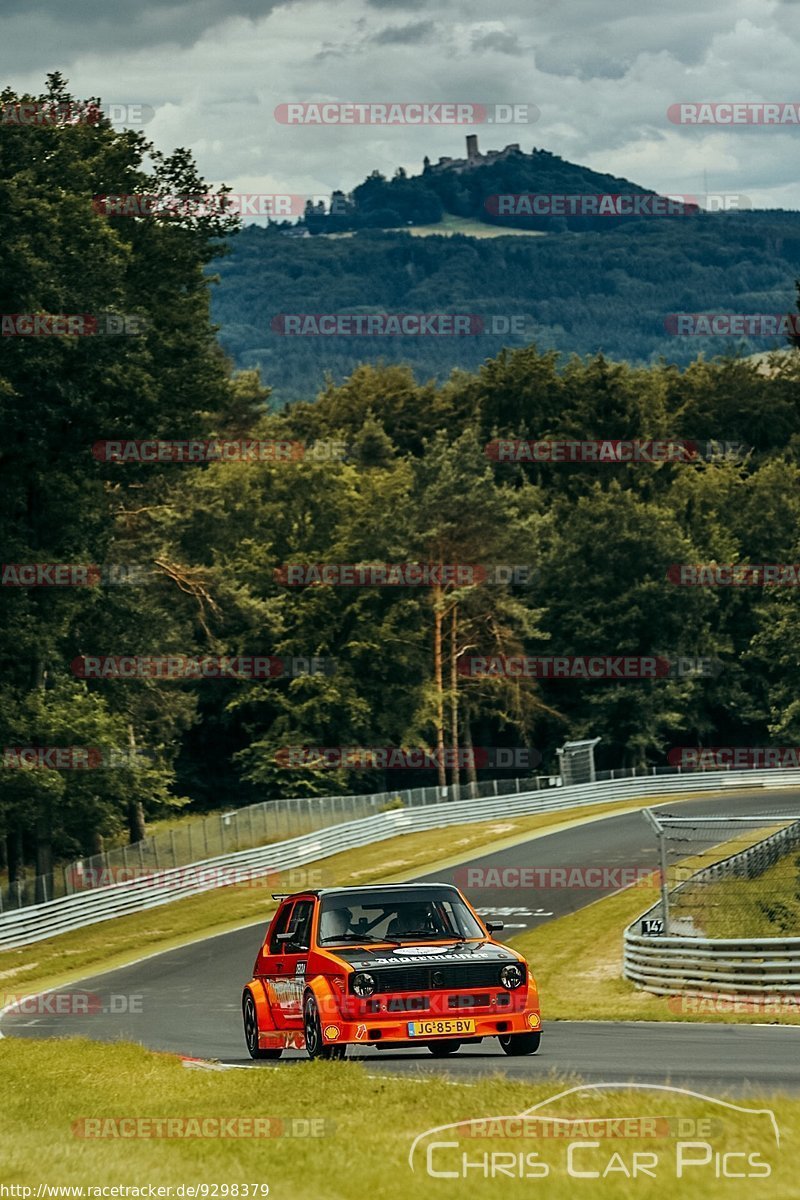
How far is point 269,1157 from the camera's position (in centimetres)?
940

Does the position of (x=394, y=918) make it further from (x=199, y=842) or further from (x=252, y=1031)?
(x=199, y=842)

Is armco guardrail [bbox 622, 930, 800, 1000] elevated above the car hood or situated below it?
below

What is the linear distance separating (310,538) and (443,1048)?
73.3 m

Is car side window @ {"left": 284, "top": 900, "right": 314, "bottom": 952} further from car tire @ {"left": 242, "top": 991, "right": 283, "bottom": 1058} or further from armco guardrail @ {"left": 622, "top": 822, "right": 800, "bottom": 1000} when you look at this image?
armco guardrail @ {"left": 622, "top": 822, "right": 800, "bottom": 1000}

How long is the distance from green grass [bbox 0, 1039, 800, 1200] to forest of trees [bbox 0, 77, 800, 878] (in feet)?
102

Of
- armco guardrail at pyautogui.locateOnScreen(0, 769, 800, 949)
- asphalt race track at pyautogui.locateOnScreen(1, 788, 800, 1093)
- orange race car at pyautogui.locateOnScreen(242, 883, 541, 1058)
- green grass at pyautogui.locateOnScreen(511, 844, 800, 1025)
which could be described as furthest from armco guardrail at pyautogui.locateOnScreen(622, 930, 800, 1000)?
armco guardrail at pyautogui.locateOnScreen(0, 769, 800, 949)

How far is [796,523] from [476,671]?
22.3m

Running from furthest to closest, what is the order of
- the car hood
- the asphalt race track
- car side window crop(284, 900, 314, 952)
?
car side window crop(284, 900, 314, 952), the car hood, the asphalt race track

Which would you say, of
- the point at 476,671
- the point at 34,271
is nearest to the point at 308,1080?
the point at 34,271

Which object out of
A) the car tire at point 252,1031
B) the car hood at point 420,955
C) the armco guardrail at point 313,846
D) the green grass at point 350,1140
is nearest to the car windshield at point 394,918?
the car hood at point 420,955

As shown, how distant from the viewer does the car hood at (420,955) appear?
50.3 ft

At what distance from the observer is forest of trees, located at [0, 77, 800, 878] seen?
45.8 meters

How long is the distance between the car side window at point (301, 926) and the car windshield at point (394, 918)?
252 mm

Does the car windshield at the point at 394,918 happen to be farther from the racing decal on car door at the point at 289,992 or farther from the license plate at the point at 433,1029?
the license plate at the point at 433,1029
